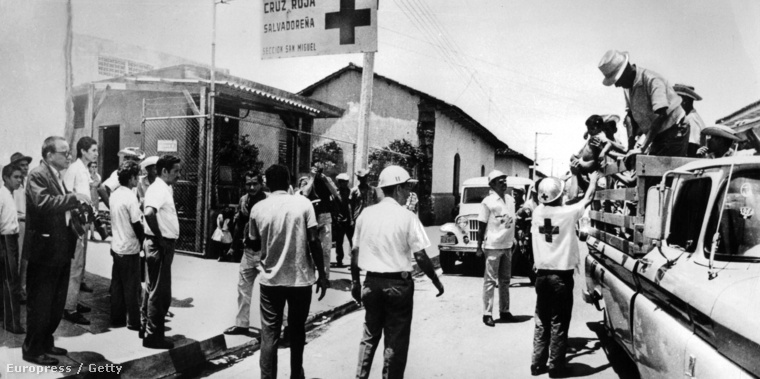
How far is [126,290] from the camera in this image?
529cm

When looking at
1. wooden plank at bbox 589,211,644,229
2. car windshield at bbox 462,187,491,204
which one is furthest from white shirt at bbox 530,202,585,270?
car windshield at bbox 462,187,491,204

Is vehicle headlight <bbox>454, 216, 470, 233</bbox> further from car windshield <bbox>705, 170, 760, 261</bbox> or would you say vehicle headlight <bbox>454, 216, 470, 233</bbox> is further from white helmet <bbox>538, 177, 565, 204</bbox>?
car windshield <bbox>705, 170, 760, 261</bbox>

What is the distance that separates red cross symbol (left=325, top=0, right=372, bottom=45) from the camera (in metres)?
7.83

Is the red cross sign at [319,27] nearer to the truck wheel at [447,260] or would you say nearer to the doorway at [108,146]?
the truck wheel at [447,260]

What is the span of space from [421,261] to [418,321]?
294 cm

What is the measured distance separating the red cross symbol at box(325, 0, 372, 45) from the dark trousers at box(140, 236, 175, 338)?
4310 millimetres

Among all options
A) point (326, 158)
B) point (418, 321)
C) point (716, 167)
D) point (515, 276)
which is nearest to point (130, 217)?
point (418, 321)

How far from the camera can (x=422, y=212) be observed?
20484 mm

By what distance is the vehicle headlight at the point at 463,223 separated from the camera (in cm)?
1054

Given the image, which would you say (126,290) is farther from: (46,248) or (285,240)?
(285,240)

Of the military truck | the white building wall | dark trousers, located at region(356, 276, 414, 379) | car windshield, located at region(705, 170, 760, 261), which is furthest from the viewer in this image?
the white building wall

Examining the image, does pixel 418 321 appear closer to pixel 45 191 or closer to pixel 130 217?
pixel 130 217

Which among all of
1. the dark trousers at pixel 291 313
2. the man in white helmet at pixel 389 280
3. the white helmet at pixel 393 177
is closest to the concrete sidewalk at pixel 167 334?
the dark trousers at pixel 291 313

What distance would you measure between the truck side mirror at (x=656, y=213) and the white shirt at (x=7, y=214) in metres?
5.16
